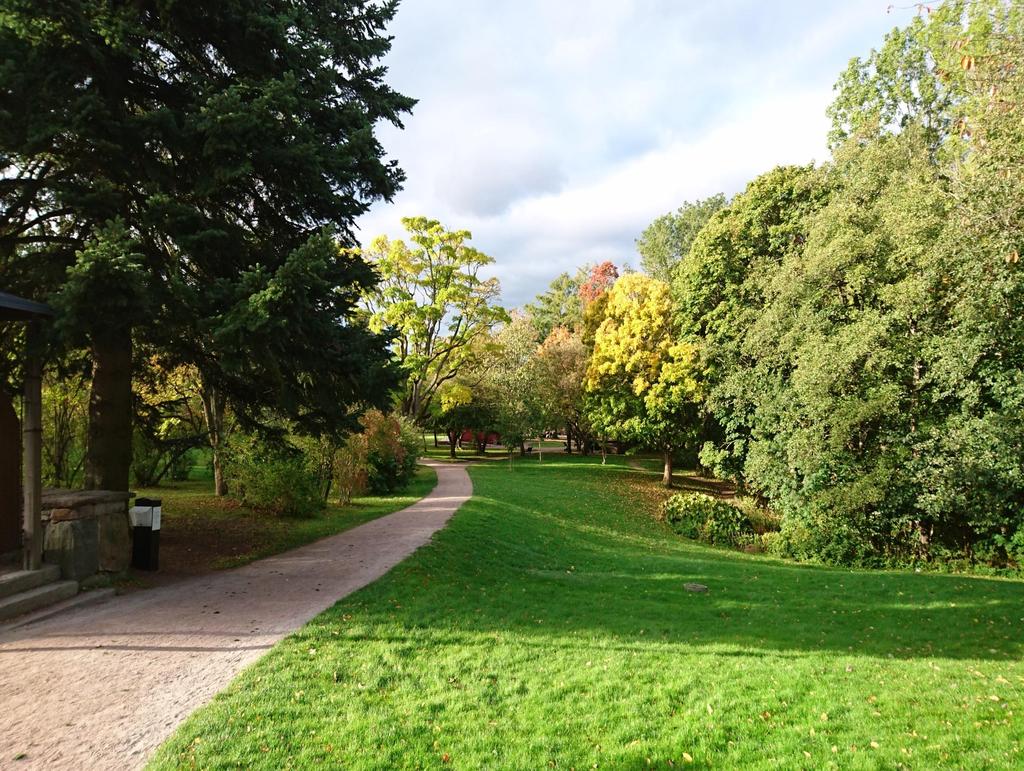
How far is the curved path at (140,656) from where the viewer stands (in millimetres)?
4074

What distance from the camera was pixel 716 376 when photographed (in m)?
22.5

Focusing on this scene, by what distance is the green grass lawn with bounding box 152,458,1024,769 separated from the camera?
4.24 metres

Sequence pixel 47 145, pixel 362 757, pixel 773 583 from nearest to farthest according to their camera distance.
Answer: pixel 362 757 < pixel 47 145 < pixel 773 583

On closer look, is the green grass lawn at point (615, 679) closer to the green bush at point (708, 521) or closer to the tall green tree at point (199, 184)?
the tall green tree at point (199, 184)

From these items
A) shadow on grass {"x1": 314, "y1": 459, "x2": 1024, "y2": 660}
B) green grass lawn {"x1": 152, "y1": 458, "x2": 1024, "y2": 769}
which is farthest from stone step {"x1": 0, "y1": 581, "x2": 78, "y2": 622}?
shadow on grass {"x1": 314, "y1": 459, "x2": 1024, "y2": 660}

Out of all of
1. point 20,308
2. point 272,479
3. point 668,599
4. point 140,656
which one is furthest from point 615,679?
point 272,479

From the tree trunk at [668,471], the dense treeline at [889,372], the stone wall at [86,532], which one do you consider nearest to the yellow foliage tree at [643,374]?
the tree trunk at [668,471]

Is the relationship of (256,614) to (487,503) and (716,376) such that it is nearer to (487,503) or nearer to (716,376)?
(487,503)

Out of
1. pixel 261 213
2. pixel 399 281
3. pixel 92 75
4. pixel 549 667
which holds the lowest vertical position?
pixel 549 667

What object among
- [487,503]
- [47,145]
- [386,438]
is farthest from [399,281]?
[47,145]

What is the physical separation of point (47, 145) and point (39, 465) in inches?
166

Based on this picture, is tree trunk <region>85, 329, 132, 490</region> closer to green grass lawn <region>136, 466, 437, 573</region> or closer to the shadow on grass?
green grass lawn <region>136, 466, 437, 573</region>

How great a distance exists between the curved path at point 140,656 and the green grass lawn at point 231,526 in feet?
3.64

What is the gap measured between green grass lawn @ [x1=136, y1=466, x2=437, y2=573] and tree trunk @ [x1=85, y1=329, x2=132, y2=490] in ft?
5.68
